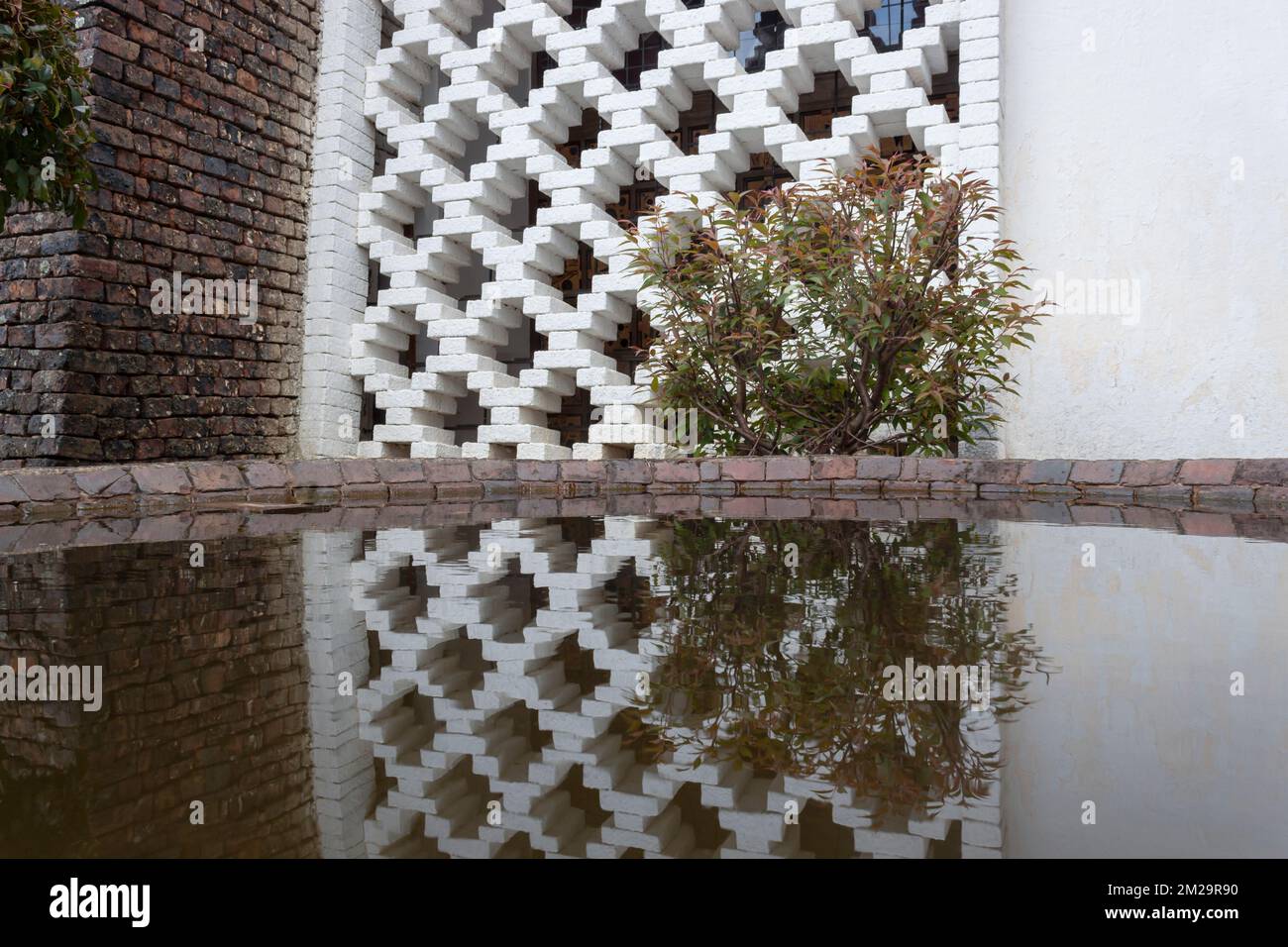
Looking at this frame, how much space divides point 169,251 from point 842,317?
320cm

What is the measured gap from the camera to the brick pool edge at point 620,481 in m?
3.24

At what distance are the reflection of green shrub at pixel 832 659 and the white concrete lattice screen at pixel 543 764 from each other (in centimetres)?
3

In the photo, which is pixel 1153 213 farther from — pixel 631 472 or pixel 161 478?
pixel 161 478

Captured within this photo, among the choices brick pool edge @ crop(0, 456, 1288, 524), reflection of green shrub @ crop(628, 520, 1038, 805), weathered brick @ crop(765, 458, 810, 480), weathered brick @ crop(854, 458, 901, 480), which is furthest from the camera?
weathered brick @ crop(765, 458, 810, 480)

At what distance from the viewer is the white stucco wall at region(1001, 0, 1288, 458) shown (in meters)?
4.40

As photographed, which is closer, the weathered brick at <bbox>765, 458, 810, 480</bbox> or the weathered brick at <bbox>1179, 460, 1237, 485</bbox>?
the weathered brick at <bbox>1179, 460, 1237, 485</bbox>

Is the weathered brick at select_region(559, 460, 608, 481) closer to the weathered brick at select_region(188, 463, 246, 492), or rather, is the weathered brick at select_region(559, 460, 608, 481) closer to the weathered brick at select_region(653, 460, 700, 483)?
the weathered brick at select_region(653, 460, 700, 483)

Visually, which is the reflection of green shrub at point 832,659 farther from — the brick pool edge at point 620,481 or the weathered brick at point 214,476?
the weathered brick at point 214,476

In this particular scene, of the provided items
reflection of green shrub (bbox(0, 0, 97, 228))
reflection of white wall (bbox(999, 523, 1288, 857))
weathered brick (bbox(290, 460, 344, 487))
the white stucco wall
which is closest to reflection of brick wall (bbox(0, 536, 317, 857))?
reflection of white wall (bbox(999, 523, 1288, 857))

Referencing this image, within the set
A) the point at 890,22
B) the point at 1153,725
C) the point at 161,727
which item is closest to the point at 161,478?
the point at 161,727

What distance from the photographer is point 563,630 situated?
1.31 meters

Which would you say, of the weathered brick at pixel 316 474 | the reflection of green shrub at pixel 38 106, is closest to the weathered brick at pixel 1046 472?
the weathered brick at pixel 316 474

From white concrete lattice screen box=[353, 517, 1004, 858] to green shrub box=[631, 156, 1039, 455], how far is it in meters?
2.75
